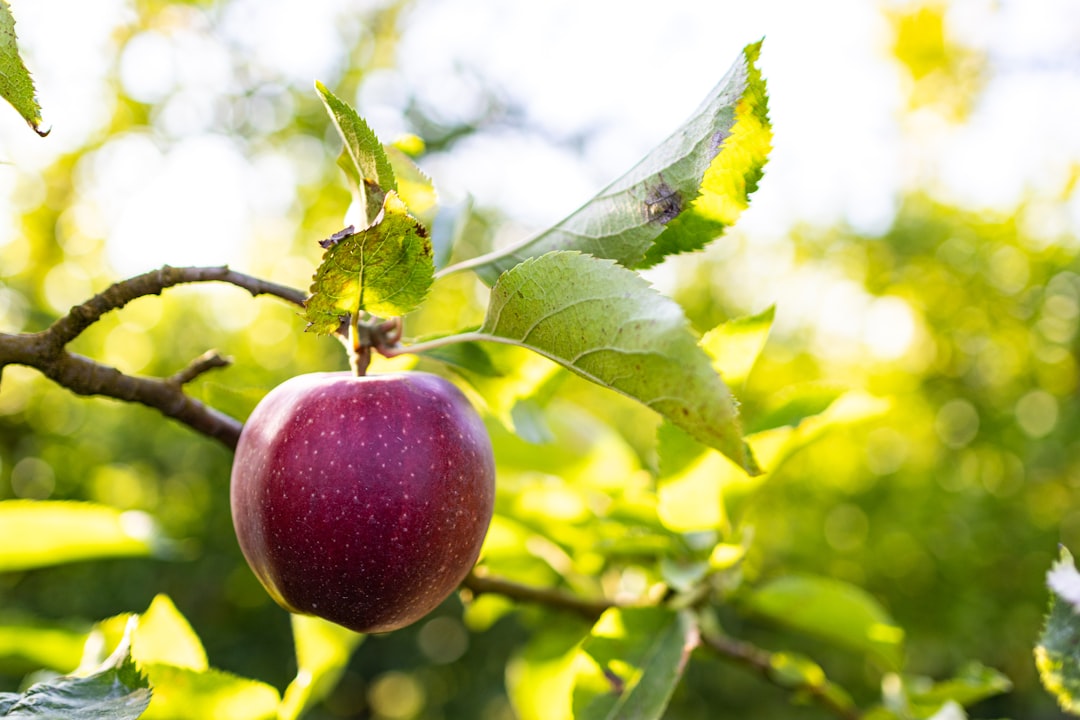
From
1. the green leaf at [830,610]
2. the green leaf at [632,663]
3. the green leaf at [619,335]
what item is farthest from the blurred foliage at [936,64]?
the green leaf at [619,335]

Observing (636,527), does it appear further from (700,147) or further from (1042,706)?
(1042,706)

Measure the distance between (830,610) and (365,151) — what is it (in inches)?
21.0

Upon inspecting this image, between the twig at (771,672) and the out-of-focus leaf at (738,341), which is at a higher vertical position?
the out-of-focus leaf at (738,341)

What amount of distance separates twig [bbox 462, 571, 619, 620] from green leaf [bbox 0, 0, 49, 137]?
359mm

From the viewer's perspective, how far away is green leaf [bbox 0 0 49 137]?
34cm

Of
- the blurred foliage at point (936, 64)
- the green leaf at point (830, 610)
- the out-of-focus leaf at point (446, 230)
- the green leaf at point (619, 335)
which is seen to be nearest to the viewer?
the green leaf at point (619, 335)

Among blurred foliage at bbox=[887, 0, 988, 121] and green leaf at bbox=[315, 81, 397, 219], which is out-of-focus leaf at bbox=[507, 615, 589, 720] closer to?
green leaf at bbox=[315, 81, 397, 219]

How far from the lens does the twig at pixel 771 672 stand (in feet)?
2.08

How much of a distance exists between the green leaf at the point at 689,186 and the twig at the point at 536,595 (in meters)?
0.24

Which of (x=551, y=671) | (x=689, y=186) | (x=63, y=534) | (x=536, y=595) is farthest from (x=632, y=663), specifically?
(x=63, y=534)

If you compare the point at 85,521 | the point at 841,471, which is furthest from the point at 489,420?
the point at 841,471

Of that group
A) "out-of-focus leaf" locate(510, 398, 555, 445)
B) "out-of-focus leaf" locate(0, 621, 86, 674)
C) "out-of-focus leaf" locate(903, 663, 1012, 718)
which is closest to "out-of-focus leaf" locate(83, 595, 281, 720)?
"out-of-focus leaf" locate(0, 621, 86, 674)

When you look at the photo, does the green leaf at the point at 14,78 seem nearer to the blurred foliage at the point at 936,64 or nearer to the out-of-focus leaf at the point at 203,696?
the out-of-focus leaf at the point at 203,696

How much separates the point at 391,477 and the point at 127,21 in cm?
503
